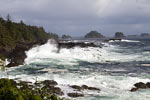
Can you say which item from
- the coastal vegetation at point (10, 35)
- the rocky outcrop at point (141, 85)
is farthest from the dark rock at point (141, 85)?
the coastal vegetation at point (10, 35)

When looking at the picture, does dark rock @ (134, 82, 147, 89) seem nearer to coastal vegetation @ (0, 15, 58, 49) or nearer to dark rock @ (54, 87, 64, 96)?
dark rock @ (54, 87, 64, 96)

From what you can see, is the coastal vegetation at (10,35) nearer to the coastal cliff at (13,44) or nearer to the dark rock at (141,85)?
the coastal cliff at (13,44)

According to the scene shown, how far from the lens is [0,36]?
62.8 m

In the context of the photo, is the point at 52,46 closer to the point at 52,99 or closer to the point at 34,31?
the point at 52,99

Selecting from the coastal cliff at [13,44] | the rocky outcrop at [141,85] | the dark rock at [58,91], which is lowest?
the rocky outcrop at [141,85]

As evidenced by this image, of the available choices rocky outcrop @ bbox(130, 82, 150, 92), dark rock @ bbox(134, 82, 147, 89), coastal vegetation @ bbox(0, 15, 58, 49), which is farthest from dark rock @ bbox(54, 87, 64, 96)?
coastal vegetation @ bbox(0, 15, 58, 49)

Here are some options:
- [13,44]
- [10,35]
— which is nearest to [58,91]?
[13,44]

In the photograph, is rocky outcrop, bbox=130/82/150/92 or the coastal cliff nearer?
rocky outcrop, bbox=130/82/150/92

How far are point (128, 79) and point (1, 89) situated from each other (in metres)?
18.0

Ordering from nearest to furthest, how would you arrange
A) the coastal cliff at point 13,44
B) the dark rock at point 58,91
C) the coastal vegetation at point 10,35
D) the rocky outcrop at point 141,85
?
1. the dark rock at point 58,91
2. the rocky outcrop at point 141,85
3. the coastal cliff at point 13,44
4. the coastal vegetation at point 10,35

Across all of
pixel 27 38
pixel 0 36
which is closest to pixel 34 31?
pixel 27 38

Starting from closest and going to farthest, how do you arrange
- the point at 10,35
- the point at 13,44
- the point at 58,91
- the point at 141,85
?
1. the point at 58,91
2. the point at 141,85
3. the point at 13,44
4. the point at 10,35

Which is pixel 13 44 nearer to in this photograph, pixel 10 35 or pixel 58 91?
pixel 10 35

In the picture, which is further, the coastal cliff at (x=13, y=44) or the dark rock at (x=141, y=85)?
the coastal cliff at (x=13, y=44)
